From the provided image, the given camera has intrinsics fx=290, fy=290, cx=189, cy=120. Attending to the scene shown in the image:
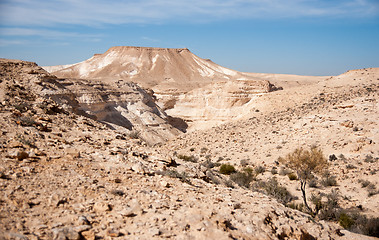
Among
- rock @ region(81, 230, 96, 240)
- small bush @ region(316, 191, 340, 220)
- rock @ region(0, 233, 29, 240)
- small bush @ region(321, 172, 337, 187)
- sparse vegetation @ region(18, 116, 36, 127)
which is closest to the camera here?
rock @ region(0, 233, 29, 240)

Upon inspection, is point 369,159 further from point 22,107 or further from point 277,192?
point 22,107

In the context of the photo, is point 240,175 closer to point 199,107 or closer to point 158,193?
point 158,193

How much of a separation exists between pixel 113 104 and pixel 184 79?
40.3 metres

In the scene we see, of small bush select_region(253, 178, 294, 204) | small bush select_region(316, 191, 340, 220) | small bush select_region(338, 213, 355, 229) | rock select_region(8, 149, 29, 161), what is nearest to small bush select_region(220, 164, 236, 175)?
small bush select_region(253, 178, 294, 204)

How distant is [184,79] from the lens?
66.6m

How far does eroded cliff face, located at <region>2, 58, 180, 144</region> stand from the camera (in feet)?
65.9

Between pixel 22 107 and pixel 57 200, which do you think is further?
pixel 22 107

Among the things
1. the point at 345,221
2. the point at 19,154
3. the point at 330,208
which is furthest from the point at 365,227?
the point at 19,154

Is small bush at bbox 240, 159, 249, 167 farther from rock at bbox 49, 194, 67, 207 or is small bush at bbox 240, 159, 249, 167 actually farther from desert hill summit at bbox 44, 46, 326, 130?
desert hill summit at bbox 44, 46, 326, 130

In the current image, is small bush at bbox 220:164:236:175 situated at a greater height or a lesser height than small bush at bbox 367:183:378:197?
lesser

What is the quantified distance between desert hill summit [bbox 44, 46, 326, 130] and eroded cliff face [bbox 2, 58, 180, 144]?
17.7 feet

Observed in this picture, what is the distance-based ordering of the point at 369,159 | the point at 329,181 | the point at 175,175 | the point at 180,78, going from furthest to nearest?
the point at 180,78, the point at 369,159, the point at 329,181, the point at 175,175

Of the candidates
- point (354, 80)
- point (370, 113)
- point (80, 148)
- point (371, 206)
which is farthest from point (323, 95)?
point (80, 148)

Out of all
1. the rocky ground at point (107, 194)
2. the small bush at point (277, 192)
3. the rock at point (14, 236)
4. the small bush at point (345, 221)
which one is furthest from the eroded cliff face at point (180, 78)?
the rock at point (14, 236)
